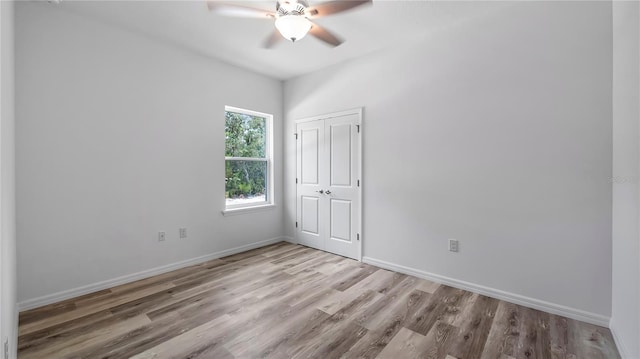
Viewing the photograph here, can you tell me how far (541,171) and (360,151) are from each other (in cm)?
190

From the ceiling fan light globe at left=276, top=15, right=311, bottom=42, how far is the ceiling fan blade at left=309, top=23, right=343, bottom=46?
19cm

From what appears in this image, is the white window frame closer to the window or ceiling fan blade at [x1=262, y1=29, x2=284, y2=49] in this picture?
the window

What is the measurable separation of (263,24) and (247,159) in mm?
2015

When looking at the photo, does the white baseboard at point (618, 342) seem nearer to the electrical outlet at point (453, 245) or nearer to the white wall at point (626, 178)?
the white wall at point (626, 178)

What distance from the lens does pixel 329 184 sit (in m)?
4.05

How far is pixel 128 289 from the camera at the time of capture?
9.25 ft

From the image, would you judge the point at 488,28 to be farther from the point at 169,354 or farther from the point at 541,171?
the point at 169,354

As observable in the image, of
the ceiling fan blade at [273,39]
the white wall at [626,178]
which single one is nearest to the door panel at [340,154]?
the ceiling fan blade at [273,39]

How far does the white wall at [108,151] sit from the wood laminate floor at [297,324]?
0.46 metres

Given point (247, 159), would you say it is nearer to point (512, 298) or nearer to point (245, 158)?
point (245, 158)

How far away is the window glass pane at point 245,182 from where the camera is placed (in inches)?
160

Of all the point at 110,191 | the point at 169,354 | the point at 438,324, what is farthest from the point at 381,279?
the point at 110,191

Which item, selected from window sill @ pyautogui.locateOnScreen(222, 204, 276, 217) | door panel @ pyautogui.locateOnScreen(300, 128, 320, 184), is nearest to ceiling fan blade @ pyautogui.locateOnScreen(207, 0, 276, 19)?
door panel @ pyautogui.locateOnScreen(300, 128, 320, 184)

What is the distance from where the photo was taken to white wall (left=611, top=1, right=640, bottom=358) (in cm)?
163
